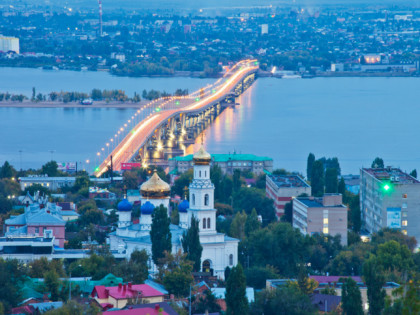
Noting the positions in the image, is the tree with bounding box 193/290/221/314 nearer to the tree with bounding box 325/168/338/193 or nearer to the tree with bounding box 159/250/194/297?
the tree with bounding box 159/250/194/297

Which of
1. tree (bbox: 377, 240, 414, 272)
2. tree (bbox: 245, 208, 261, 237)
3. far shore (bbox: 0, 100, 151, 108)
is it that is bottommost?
far shore (bbox: 0, 100, 151, 108)

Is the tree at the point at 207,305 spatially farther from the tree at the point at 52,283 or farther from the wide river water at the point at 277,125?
the wide river water at the point at 277,125

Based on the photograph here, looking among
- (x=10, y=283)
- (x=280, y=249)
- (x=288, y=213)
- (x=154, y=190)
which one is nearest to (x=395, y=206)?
(x=288, y=213)

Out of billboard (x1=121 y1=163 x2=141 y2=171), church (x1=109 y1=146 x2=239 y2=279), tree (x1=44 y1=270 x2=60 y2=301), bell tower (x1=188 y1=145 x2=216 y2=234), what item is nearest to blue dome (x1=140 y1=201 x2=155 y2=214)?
church (x1=109 y1=146 x2=239 y2=279)

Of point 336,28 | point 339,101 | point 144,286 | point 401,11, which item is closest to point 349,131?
point 339,101

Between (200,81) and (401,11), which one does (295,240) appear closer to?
(200,81)

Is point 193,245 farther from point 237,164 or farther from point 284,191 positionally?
point 237,164
